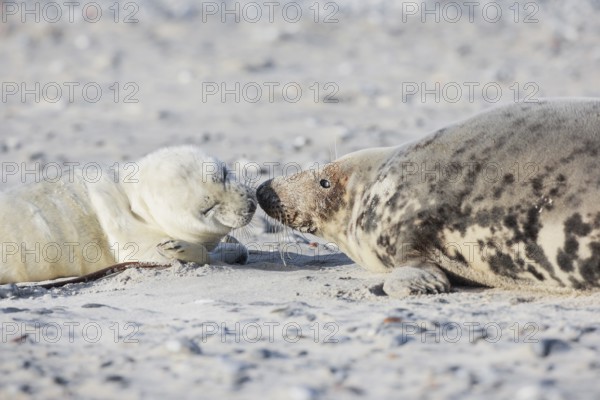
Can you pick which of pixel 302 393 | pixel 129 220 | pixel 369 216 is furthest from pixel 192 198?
pixel 302 393

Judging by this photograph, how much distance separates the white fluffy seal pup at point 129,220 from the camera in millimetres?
4594

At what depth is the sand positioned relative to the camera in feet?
9.18

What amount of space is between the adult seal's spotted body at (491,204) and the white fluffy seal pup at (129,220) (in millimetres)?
595

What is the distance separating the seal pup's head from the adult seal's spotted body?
1.73 ft

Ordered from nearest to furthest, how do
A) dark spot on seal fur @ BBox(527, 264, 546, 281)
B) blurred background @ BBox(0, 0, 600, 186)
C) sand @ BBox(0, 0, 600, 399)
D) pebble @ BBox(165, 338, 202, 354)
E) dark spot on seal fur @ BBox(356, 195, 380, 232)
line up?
sand @ BBox(0, 0, 600, 399) < pebble @ BBox(165, 338, 202, 354) < dark spot on seal fur @ BBox(527, 264, 546, 281) < dark spot on seal fur @ BBox(356, 195, 380, 232) < blurred background @ BBox(0, 0, 600, 186)

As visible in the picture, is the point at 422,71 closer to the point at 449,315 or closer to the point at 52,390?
the point at 449,315

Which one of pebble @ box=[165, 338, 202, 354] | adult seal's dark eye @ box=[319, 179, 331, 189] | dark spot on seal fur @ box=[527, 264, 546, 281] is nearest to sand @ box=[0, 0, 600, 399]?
pebble @ box=[165, 338, 202, 354]

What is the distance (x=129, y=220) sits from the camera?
4750 mm

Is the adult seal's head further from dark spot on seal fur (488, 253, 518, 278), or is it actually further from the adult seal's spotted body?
dark spot on seal fur (488, 253, 518, 278)

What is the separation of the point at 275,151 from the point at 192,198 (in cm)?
278

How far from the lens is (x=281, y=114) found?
343 inches

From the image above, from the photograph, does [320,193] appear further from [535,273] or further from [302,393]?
[302,393]

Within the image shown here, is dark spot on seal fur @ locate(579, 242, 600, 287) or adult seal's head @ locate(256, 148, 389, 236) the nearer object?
dark spot on seal fur @ locate(579, 242, 600, 287)

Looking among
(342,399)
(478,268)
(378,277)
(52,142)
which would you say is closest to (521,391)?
(342,399)
